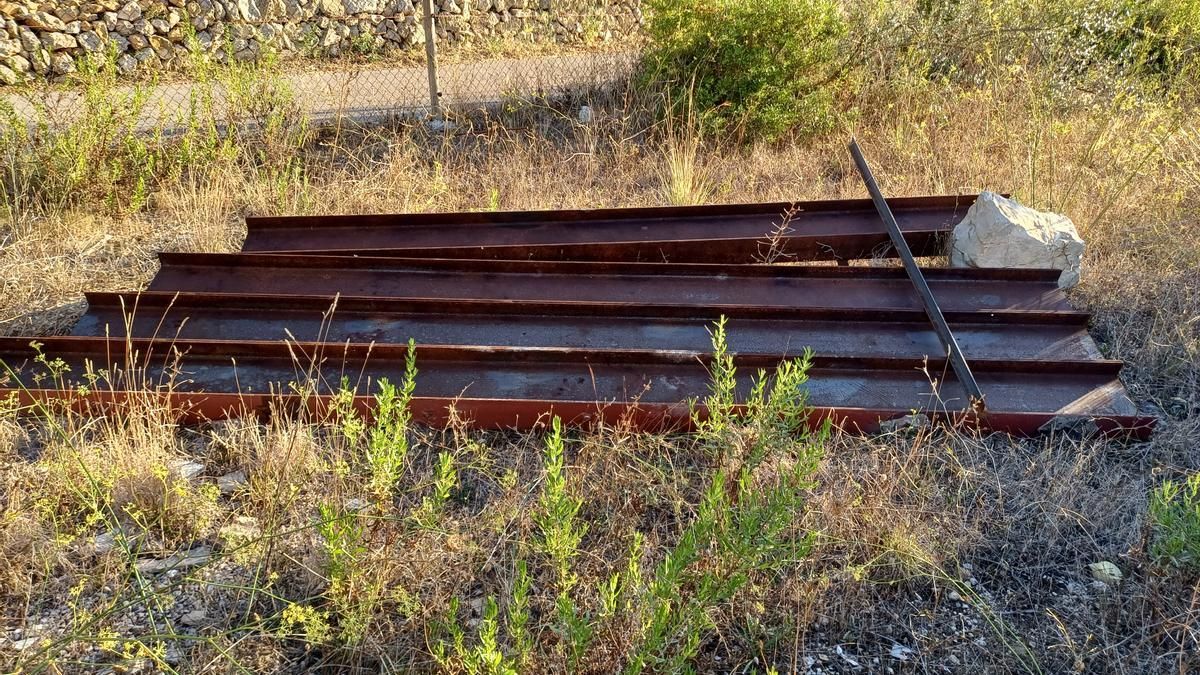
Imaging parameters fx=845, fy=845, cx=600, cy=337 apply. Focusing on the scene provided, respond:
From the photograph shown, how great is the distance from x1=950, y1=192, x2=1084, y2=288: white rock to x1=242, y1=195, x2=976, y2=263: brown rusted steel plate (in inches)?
12.0

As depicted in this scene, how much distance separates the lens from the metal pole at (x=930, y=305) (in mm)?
3904

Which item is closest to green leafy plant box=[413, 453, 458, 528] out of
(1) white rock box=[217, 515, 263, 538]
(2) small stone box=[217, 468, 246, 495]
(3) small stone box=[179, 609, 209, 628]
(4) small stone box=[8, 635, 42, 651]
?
(1) white rock box=[217, 515, 263, 538]

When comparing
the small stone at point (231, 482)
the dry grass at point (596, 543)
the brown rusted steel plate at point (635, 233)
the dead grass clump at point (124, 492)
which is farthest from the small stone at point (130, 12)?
the small stone at point (231, 482)

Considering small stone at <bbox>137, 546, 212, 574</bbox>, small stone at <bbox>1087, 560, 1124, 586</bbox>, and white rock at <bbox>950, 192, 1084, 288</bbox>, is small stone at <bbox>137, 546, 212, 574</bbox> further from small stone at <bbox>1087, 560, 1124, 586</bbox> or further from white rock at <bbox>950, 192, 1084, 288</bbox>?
white rock at <bbox>950, 192, 1084, 288</bbox>

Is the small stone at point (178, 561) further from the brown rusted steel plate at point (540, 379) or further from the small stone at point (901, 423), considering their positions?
the small stone at point (901, 423)

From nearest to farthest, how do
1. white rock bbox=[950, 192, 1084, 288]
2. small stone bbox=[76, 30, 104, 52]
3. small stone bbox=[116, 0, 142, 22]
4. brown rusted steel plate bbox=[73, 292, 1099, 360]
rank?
brown rusted steel plate bbox=[73, 292, 1099, 360] < white rock bbox=[950, 192, 1084, 288] < small stone bbox=[76, 30, 104, 52] < small stone bbox=[116, 0, 142, 22]

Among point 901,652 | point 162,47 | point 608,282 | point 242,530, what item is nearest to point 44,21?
point 162,47

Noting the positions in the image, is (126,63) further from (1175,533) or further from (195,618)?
(1175,533)

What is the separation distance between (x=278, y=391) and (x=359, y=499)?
34.3 inches

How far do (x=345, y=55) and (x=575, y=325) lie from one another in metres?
9.04

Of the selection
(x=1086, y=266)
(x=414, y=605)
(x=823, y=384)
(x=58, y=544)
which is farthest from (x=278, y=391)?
(x=1086, y=266)

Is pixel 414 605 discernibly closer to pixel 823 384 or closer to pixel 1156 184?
pixel 823 384

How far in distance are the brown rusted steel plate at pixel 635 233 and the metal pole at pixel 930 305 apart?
0.41 ft

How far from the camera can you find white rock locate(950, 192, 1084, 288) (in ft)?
16.3
